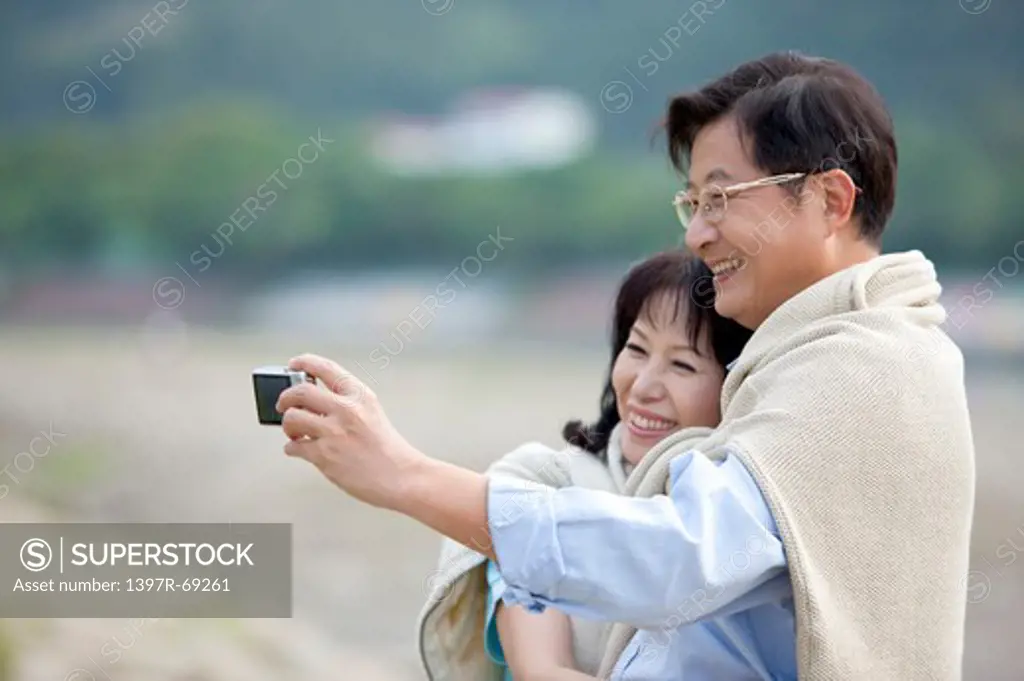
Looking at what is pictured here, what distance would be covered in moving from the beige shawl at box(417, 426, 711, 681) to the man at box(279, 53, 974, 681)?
16cm

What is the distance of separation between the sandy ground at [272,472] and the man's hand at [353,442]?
3225 millimetres

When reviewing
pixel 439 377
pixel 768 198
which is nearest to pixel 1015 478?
pixel 439 377

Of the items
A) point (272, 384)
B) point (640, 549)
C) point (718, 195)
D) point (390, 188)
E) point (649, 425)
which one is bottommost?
point (640, 549)

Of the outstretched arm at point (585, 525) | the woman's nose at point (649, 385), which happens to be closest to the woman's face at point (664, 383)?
the woman's nose at point (649, 385)

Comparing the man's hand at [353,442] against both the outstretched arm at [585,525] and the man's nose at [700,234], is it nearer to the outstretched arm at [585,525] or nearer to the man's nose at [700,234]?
the outstretched arm at [585,525]

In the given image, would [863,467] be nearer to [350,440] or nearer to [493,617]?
[350,440]

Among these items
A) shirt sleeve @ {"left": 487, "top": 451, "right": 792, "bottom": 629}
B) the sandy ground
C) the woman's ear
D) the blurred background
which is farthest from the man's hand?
the blurred background

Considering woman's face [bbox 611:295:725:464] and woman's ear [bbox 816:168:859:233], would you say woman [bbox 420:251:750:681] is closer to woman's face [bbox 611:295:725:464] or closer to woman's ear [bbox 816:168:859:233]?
woman's face [bbox 611:295:725:464]

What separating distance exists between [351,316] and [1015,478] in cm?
407

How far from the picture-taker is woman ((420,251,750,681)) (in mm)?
1688

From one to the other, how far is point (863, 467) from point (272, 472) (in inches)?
268

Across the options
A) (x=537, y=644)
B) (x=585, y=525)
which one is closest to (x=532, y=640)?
(x=537, y=644)

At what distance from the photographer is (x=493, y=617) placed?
173cm

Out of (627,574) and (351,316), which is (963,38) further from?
(627,574)
